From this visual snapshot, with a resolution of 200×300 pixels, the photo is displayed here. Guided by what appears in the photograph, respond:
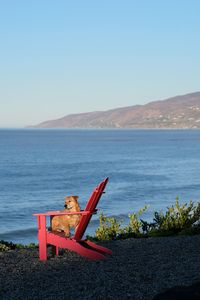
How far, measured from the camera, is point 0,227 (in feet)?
85.9

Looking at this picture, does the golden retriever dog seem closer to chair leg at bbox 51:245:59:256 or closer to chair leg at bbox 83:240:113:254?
chair leg at bbox 51:245:59:256

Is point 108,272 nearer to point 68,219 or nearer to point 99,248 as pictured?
point 99,248

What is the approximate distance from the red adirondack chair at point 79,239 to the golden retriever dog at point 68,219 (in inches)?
10.2

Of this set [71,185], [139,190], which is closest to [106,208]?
[139,190]

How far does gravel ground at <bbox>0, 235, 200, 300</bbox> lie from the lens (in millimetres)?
6234

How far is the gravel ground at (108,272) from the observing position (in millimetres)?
6234

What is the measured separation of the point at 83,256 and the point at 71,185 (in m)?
39.4

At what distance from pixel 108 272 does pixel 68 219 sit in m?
1.67

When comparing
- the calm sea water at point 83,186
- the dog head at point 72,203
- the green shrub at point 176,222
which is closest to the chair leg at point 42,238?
the dog head at point 72,203

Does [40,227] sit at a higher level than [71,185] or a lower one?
higher

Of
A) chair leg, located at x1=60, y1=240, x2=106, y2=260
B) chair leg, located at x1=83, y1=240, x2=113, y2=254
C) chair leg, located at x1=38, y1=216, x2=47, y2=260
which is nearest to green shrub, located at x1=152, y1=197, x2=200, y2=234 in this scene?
chair leg, located at x1=83, y1=240, x2=113, y2=254

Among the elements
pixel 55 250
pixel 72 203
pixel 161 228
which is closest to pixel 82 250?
pixel 55 250

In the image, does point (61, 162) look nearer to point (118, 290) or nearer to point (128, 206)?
point (128, 206)

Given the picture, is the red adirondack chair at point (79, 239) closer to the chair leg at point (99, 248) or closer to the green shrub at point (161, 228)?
the chair leg at point (99, 248)
